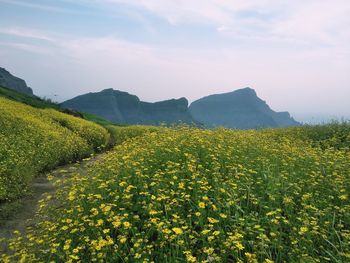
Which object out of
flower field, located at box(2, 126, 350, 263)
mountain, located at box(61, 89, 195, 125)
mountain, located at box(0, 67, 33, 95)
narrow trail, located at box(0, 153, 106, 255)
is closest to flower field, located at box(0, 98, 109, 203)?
narrow trail, located at box(0, 153, 106, 255)

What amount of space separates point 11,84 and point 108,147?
97098 millimetres

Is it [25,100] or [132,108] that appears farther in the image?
[132,108]

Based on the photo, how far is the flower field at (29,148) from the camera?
959 cm

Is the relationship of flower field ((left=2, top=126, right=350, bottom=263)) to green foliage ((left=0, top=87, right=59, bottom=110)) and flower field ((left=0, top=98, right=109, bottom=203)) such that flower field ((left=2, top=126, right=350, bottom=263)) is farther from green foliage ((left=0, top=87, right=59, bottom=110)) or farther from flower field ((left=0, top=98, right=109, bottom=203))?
green foliage ((left=0, top=87, right=59, bottom=110))

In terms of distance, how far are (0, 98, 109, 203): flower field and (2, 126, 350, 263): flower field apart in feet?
9.96

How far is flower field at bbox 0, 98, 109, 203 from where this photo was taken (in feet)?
31.4

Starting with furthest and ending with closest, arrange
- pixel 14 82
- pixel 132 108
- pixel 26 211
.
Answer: pixel 132 108 → pixel 14 82 → pixel 26 211

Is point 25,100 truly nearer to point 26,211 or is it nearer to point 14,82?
point 26,211

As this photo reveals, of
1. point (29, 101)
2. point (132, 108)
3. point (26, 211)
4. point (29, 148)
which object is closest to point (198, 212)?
point (26, 211)

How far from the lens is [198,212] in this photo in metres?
5.15

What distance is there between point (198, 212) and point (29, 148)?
865 centimetres

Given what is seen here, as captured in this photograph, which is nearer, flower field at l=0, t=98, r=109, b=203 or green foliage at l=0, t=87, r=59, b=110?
flower field at l=0, t=98, r=109, b=203

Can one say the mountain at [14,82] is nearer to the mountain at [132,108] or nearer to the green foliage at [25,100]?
the mountain at [132,108]

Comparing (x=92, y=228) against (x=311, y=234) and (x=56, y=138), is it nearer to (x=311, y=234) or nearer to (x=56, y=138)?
(x=311, y=234)
